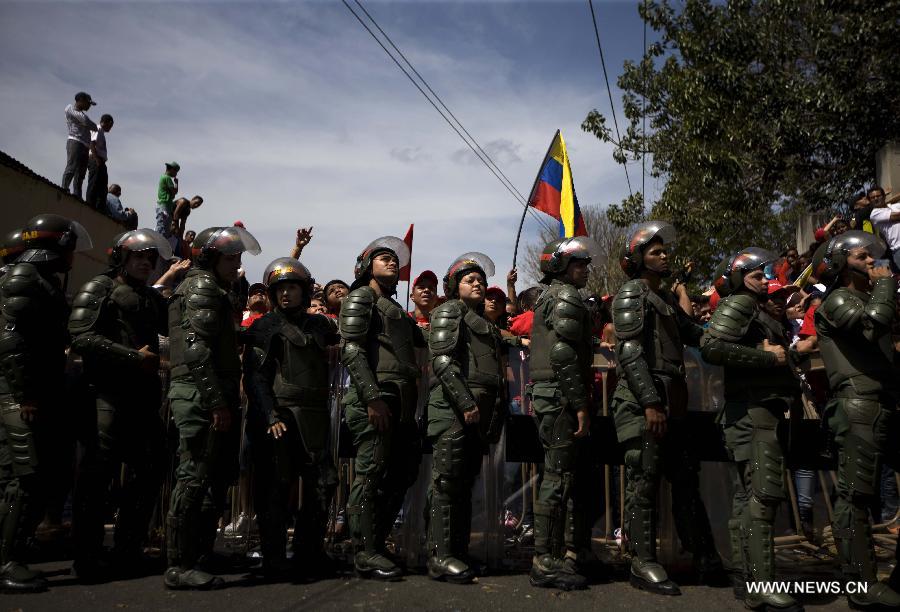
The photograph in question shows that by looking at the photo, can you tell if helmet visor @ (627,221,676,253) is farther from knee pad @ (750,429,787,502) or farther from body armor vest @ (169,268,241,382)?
body armor vest @ (169,268,241,382)

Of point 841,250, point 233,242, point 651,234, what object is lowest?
point 841,250

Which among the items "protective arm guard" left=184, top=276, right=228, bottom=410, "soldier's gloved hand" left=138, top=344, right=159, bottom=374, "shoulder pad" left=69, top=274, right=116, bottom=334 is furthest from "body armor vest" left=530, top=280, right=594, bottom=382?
"shoulder pad" left=69, top=274, right=116, bottom=334

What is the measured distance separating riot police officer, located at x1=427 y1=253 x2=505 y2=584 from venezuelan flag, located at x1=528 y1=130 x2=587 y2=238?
5234 millimetres

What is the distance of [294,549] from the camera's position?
5.52 m

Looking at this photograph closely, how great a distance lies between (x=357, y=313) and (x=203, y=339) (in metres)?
1.06

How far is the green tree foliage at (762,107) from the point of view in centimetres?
1412

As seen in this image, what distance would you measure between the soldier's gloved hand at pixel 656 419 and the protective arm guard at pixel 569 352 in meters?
0.43

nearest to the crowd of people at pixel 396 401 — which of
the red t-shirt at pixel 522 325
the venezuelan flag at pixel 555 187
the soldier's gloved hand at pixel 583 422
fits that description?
the soldier's gloved hand at pixel 583 422

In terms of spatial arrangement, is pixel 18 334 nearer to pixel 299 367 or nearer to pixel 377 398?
pixel 299 367

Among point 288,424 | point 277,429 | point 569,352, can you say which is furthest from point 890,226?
point 277,429

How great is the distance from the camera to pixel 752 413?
16.0 ft

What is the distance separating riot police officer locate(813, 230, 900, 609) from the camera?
4676mm

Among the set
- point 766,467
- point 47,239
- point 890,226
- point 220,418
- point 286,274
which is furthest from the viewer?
point 890,226

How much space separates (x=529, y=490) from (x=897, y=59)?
11.7m
